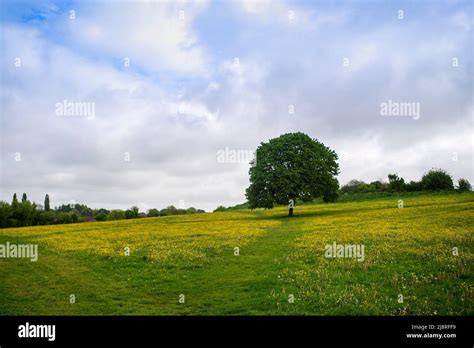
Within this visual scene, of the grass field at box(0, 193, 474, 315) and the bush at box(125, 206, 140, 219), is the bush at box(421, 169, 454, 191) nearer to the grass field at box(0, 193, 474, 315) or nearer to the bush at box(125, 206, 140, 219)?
the grass field at box(0, 193, 474, 315)

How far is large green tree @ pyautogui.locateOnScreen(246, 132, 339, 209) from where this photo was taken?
5956 cm

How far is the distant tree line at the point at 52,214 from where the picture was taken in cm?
5323

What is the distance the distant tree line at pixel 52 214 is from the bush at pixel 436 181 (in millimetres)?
48069

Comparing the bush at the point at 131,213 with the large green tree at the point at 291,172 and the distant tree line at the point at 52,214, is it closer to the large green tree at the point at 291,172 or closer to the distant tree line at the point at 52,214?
the distant tree line at the point at 52,214

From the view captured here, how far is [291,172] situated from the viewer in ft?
194

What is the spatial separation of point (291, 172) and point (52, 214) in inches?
1638

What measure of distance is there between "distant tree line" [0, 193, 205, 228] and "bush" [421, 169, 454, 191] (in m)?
48.1

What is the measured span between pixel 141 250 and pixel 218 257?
24.7 feet

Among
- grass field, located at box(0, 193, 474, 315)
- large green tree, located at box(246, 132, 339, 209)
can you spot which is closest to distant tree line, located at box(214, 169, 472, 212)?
large green tree, located at box(246, 132, 339, 209)
